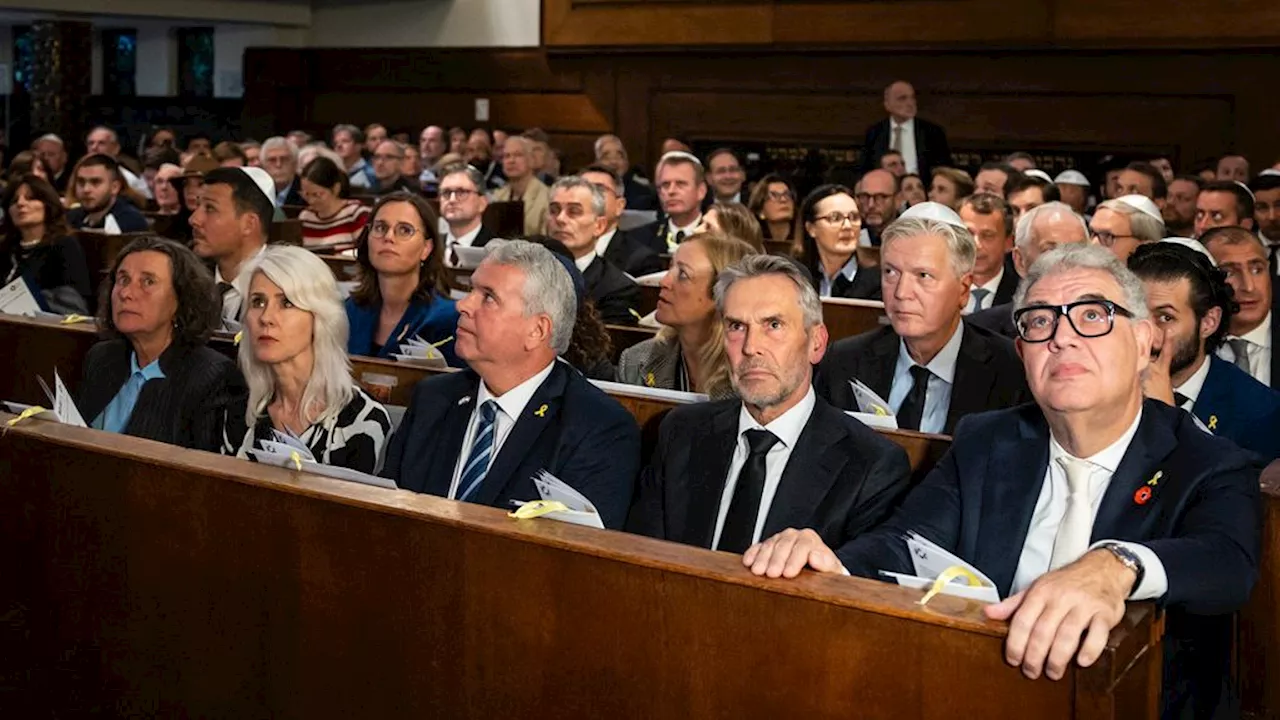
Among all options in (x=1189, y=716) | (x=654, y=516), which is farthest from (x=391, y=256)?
(x=1189, y=716)

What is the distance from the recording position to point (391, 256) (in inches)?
208

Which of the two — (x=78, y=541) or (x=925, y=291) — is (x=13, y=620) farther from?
(x=925, y=291)

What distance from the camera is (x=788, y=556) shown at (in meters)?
2.11

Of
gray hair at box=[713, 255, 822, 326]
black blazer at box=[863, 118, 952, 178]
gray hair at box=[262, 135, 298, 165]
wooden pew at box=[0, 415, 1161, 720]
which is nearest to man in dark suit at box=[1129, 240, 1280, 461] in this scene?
gray hair at box=[713, 255, 822, 326]

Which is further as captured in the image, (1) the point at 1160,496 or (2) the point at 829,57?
(2) the point at 829,57

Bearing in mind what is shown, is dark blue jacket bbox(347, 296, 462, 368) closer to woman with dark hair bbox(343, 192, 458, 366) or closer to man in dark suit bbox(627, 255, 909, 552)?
woman with dark hair bbox(343, 192, 458, 366)

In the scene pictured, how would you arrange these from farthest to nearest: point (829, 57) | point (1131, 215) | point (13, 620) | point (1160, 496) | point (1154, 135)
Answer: point (829, 57) < point (1154, 135) < point (1131, 215) < point (13, 620) < point (1160, 496)

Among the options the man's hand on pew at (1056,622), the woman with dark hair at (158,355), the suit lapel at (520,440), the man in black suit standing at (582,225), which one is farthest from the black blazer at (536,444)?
the man in black suit standing at (582,225)

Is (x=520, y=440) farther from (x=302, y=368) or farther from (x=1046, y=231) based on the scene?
(x=1046, y=231)

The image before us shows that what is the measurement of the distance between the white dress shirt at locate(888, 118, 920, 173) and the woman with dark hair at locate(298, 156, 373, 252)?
4457 mm

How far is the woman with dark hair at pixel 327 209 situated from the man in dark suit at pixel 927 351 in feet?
15.6

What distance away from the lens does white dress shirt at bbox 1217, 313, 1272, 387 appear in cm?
477

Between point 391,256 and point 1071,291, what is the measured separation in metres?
3.12

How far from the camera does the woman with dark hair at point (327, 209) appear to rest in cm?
855
